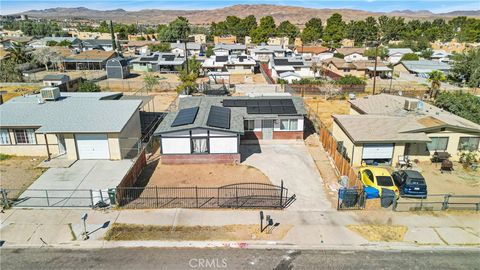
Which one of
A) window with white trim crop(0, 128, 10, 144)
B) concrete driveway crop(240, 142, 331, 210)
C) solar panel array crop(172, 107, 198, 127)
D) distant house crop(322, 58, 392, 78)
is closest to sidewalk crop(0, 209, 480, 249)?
concrete driveway crop(240, 142, 331, 210)

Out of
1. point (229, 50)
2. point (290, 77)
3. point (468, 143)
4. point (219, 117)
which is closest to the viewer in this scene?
point (468, 143)

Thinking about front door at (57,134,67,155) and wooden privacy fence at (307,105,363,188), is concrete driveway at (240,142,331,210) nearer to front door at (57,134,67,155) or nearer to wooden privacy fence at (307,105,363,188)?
wooden privacy fence at (307,105,363,188)

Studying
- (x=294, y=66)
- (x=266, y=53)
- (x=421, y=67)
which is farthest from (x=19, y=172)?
(x=421, y=67)

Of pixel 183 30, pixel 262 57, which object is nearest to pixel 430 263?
pixel 262 57

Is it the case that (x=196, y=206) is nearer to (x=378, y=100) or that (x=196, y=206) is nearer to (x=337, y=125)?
(x=337, y=125)

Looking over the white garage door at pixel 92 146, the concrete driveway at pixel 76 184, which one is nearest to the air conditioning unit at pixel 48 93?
the white garage door at pixel 92 146

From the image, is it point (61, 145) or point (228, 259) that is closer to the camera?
point (228, 259)

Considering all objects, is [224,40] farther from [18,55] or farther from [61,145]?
[61,145]
